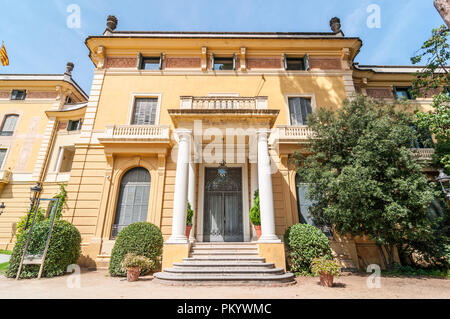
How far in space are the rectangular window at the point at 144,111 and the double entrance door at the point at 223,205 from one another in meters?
4.17

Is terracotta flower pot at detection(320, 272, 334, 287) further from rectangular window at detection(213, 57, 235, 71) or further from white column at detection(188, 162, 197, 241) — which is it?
rectangular window at detection(213, 57, 235, 71)

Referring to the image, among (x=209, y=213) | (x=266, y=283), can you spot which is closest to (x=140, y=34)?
(x=209, y=213)

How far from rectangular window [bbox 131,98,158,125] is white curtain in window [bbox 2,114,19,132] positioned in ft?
49.1

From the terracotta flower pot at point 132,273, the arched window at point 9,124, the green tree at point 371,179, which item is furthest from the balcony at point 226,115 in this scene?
the arched window at point 9,124

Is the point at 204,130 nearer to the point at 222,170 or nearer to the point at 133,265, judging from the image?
the point at 222,170

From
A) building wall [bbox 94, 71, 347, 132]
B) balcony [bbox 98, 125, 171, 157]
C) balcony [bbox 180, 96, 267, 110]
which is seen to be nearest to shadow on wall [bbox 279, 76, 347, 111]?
building wall [bbox 94, 71, 347, 132]

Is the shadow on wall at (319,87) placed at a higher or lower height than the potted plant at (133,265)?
higher

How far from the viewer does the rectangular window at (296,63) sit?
13.1m

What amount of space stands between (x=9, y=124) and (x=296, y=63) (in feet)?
78.3

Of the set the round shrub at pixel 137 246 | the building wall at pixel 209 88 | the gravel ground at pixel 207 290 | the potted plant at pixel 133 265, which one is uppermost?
the building wall at pixel 209 88

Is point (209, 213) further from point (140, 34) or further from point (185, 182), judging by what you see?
point (140, 34)

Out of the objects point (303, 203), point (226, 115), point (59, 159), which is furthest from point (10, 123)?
point (303, 203)

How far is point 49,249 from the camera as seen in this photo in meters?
7.53

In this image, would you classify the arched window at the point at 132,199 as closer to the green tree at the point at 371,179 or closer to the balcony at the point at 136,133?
the balcony at the point at 136,133
